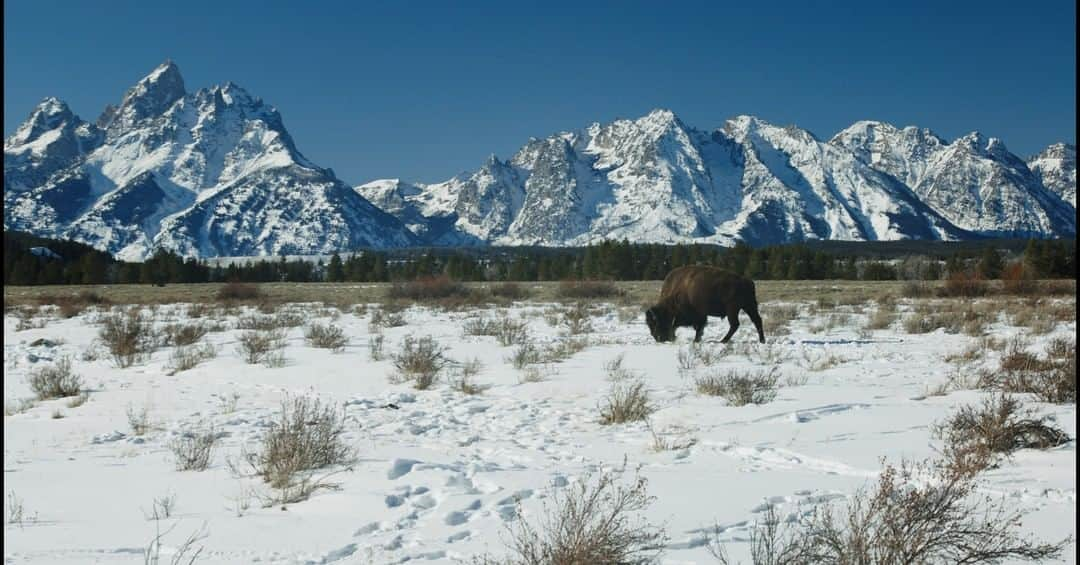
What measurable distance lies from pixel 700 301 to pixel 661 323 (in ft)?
2.79

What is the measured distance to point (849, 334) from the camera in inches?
595

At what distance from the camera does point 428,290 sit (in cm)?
3325

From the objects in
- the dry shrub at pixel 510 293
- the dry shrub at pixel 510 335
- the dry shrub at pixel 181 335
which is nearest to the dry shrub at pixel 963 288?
the dry shrub at pixel 510 293

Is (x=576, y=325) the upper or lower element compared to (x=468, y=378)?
upper

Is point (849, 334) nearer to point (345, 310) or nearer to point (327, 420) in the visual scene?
point (327, 420)

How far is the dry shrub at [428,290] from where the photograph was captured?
32906mm

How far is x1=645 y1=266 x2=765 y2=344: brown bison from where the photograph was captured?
13492 mm

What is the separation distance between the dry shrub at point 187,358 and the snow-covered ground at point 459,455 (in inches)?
7.5

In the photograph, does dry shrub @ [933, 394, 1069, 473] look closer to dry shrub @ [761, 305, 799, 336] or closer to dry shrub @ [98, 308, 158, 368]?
dry shrub @ [761, 305, 799, 336]

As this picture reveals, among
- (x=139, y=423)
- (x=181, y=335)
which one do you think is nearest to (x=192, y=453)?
(x=139, y=423)

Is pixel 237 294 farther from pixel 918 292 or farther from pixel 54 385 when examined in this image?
pixel 918 292

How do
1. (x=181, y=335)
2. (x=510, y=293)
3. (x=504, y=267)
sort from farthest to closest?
(x=504, y=267), (x=510, y=293), (x=181, y=335)

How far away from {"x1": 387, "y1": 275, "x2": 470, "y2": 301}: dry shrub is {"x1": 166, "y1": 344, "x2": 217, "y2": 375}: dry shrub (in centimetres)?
1884

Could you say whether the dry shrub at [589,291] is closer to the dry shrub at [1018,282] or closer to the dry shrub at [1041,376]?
the dry shrub at [1018,282]
